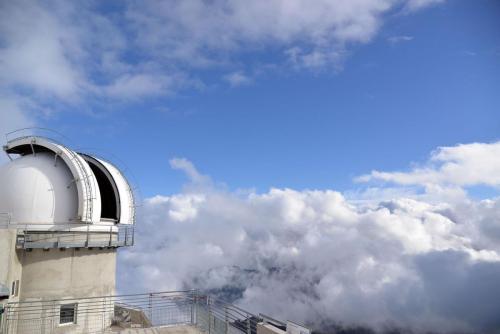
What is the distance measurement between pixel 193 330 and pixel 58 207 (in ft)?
23.7

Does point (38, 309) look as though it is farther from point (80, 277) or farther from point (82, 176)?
point (82, 176)

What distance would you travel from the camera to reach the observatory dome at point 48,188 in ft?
47.8

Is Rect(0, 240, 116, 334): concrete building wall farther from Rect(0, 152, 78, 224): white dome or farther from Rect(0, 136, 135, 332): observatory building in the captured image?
Rect(0, 152, 78, 224): white dome

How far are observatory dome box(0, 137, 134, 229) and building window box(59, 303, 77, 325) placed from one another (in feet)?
10.4

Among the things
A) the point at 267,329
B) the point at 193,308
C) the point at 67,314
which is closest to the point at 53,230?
the point at 67,314

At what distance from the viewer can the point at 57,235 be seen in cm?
1433

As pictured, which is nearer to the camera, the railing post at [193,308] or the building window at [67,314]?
the building window at [67,314]

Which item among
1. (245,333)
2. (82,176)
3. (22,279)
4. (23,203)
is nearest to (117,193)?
(82,176)

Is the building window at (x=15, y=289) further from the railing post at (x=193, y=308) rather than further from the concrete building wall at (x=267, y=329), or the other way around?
the concrete building wall at (x=267, y=329)

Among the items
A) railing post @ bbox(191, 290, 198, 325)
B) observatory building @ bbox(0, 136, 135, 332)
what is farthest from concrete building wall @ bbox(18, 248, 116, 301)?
railing post @ bbox(191, 290, 198, 325)

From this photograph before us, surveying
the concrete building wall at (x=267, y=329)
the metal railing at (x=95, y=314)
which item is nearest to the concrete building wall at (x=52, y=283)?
the metal railing at (x=95, y=314)

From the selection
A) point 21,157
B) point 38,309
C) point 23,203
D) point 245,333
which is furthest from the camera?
point 21,157

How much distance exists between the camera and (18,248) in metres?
13.6

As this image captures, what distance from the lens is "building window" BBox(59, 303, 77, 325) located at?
560 inches
